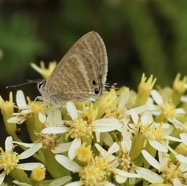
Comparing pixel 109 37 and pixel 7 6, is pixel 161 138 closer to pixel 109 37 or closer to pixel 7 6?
pixel 109 37

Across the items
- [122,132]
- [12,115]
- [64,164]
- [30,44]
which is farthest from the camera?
[30,44]

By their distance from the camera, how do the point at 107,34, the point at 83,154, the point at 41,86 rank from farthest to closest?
1. the point at 107,34
2. the point at 41,86
3. the point at 83,154

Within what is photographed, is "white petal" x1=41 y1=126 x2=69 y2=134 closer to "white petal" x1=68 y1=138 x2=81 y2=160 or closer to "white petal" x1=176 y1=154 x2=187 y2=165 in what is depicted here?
"white petal" x1=68 y1=138 x2=81 y2=160

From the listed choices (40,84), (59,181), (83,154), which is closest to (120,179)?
(83,154)

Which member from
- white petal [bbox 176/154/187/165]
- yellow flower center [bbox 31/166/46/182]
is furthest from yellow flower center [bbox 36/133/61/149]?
white petal [bbox 176/154/187/165]

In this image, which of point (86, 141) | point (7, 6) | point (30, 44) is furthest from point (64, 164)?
point (7, 6)

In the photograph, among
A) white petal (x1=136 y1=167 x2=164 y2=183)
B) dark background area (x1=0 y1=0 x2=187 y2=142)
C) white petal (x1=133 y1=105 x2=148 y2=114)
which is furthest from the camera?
dark background area (x1=0 y1=0 x2=187 y2=142)

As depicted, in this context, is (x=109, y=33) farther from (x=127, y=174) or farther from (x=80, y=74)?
(x=127, y=174)
